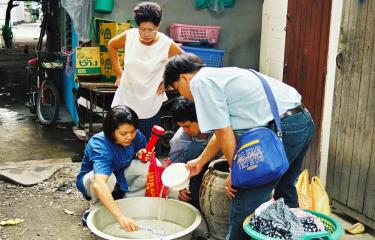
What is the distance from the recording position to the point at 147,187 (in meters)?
4.37

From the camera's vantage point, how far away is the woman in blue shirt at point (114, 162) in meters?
3.88

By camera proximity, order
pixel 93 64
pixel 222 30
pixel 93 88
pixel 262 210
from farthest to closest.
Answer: pixel 222 30 → pixel 93 64 → pixel 93 88 → pixel 262 210

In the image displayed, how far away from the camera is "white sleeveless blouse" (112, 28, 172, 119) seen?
4891mm

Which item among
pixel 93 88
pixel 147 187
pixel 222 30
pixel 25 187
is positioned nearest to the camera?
pixel 147 187

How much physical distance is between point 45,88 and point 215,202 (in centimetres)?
601

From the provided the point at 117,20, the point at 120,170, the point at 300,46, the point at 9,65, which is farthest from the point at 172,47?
the point at 9,65

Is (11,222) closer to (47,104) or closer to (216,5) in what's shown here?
(47,104)

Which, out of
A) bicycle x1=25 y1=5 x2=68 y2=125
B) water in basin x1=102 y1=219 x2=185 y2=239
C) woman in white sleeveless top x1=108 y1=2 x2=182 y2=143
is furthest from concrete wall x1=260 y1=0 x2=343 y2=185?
bicycle x1=25 y1=5 x2=68 y2=125

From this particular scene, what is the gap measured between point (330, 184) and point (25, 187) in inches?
137

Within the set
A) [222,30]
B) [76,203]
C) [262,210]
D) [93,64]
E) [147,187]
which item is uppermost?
[222,30]

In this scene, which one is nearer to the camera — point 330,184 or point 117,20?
point 330,184

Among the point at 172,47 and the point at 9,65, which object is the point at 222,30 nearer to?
Answer: the point at 172,47

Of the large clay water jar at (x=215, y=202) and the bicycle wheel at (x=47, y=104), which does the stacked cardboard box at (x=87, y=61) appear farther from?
the large clay water jar at (x=215, y=202)

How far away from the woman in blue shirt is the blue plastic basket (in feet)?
9.92
